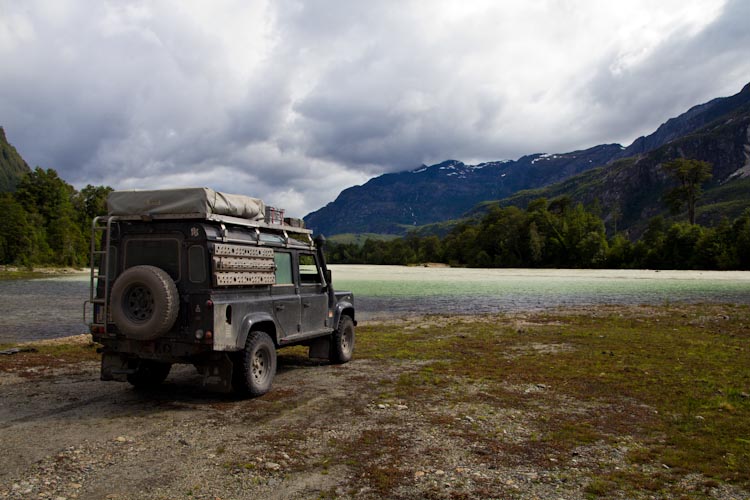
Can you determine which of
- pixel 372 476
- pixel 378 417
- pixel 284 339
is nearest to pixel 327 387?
pixel 284 339

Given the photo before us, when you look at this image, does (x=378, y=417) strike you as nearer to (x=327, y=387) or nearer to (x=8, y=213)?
(x=327, y=387)

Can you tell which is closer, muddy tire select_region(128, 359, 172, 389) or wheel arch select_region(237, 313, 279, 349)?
wheel arch select_region(237, 313, 279, 349)

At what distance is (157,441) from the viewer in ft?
21.8

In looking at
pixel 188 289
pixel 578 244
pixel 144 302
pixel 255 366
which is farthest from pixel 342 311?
pixel 578 244

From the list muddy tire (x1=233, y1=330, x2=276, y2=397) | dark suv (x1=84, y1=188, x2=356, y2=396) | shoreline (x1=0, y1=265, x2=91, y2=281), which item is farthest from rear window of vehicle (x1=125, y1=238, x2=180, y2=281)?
shoreline (x1=0, y1=265, x2=91, y2=281)

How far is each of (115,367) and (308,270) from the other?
4.14 metres

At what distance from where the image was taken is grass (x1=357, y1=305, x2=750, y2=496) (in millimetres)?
6215

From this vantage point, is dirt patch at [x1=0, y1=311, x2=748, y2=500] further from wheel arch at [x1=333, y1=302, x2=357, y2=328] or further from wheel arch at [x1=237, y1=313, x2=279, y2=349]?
wheel arch at [x1=333, y1=302, x2=357, y2=328]

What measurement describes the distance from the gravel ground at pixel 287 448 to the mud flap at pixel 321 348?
2.13m

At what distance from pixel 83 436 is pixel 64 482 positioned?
1.69 meters

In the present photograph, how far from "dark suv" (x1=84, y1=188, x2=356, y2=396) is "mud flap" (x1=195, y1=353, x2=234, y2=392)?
0.05ft

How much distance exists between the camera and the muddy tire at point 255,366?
335 inches

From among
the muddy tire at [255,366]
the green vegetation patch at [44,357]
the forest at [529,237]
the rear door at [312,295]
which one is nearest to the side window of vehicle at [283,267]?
the rear door at [312,295]

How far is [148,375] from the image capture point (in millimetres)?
9750
